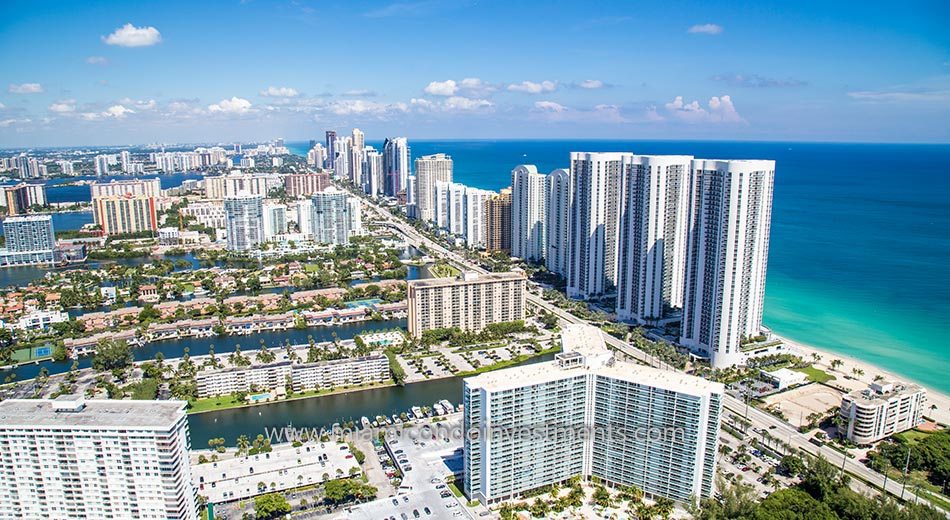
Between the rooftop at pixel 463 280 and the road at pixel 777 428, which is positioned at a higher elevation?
the rooftop at pixel 463 280

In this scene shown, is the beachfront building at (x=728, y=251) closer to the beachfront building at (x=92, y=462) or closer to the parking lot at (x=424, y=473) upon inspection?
the parking lot at (x=424, y=473)

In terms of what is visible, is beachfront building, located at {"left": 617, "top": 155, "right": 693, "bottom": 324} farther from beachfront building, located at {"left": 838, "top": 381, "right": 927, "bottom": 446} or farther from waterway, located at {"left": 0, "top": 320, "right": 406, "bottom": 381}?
waterway, located at {"left": 0, "top": 320, "right": 406, "bottom": 381}

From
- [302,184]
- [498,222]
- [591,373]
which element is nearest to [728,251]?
[591,373]

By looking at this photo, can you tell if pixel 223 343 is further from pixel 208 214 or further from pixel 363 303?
pixel 208 214

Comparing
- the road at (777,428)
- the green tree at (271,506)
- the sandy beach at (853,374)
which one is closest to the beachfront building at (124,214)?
the road at (777,428)

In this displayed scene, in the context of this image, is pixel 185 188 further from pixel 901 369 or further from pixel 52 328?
pixel 901 369

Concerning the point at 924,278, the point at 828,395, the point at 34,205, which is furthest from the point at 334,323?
the point at 34,205
